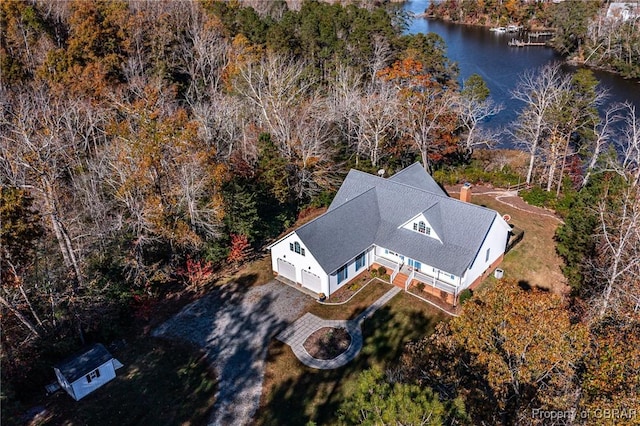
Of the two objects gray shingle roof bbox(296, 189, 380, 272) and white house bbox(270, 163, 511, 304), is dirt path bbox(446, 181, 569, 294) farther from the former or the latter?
gray shingle roof bbox(296, 189, 380, 272)

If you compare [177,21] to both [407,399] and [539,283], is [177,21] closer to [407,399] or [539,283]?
[539,283]

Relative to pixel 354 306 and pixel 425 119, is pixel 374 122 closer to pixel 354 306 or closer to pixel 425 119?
pixel 425 119

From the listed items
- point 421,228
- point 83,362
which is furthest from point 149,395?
point 421,228

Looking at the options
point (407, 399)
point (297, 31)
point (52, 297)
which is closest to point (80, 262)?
point (52, 297)

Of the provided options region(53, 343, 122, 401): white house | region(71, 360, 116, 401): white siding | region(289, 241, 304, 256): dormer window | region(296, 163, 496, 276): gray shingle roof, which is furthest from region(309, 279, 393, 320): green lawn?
region(53, 343, 122, 401): white house

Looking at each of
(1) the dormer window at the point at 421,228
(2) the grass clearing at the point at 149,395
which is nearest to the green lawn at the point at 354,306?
(1) the dormer window at the point at 421,228

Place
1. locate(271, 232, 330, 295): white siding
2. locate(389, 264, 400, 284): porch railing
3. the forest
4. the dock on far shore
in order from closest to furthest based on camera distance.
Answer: the forest
locate(271, 232, 330, 295): white siding
locate(389, 264, 400, 284): porch railing
the dock on far shore

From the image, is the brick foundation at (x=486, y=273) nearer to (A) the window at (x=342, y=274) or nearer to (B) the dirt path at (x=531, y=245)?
(B) the dirt path at (x=531, y=245)
